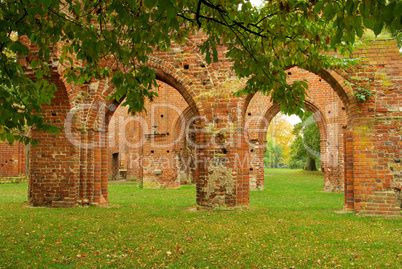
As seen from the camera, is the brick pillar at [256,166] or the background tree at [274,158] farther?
the background tree at [274,158]

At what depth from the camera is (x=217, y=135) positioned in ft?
29.5

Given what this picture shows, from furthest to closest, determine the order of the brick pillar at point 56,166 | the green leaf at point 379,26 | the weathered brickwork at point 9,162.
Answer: the weathered brickwork at point 9,162
the brick pillar at point 56,166
the green leaf at point 379,26

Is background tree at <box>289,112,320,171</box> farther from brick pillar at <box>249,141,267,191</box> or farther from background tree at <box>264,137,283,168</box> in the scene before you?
background tree at <box>264,137,283,168</box>

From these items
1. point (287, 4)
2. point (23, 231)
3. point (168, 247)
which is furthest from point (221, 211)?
point (287, 4)

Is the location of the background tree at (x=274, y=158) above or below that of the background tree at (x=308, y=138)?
below

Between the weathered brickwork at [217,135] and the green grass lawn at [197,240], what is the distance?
0.83 meters

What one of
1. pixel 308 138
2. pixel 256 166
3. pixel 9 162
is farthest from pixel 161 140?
pixel 308 138

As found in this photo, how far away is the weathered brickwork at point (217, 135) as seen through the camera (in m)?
8.17

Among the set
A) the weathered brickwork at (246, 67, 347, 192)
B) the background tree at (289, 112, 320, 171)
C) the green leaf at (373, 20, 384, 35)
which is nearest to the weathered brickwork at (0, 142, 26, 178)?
the weathered brickwork at (246, 67, 347, 192)

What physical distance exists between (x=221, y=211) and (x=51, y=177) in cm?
502

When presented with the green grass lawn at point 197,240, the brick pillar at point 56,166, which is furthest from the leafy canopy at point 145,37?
the brick pillar at point 56,166

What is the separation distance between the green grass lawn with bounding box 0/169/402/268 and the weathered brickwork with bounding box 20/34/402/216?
2.73ft

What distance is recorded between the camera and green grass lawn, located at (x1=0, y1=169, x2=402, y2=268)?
174 inches

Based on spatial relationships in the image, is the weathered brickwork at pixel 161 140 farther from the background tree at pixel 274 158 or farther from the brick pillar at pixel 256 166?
the background tree at pixel 274 158
